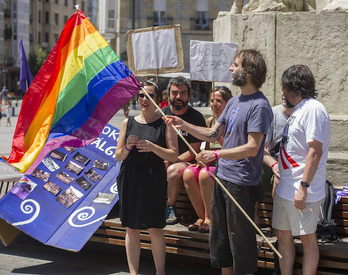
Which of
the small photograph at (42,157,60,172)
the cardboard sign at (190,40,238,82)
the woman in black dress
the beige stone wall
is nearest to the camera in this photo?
the woman in black dress

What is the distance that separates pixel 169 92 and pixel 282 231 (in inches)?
81.5

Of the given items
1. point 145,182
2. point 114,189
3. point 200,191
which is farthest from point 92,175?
point 145,182

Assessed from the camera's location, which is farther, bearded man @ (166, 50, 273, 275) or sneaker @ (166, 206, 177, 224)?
sneaker @ (166, 206, 177, 224)

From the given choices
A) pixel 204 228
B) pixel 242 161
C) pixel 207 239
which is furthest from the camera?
pixel 204 228

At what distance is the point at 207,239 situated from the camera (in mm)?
5660

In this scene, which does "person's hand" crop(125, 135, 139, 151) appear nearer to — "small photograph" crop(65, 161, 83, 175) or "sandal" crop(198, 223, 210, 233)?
"sandal" crop(198, 223, 210, 233)

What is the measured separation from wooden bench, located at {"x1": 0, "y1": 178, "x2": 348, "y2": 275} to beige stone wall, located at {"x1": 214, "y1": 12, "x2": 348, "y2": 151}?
58.0 inches

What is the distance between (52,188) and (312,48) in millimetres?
3222

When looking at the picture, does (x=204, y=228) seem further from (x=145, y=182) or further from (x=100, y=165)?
(x=100, y=165)

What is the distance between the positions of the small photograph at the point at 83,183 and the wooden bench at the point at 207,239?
0.37 meters

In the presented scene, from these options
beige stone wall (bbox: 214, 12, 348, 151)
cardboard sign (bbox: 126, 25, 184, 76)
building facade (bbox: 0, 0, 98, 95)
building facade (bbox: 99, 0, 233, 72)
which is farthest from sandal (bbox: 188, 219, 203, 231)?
building facade (bbox: 0, 0, 98, 95)

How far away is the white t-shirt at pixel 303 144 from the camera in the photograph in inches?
180

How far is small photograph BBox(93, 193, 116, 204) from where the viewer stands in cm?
643

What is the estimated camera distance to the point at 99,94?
5.54 metres
